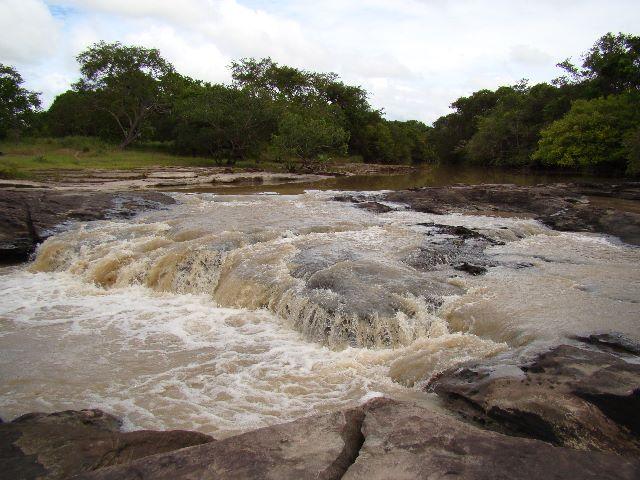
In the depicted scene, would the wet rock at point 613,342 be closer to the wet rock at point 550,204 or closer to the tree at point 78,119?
the wet rock at point 550,204

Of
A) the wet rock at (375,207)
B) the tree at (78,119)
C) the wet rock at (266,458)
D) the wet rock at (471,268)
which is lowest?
the wet rock at (471,268)

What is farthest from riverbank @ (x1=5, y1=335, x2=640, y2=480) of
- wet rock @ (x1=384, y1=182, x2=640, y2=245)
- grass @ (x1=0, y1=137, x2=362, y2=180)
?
grass @ (x1=0, y1=137, x2=362, y2=180)

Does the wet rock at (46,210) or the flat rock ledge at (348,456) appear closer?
the flat rock ledge at (348,456)

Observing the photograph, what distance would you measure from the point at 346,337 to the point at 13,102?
40.4m

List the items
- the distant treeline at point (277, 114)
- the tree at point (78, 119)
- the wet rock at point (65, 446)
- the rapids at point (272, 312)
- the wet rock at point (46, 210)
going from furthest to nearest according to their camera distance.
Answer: the tree at point (78, 119), the distant treeline at point (277, 114), the wet rock at point (46, 210), the rapids at point (272, 312), the wet rock at point (65, 446)

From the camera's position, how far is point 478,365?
5.60m

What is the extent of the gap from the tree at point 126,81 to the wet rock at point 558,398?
134 feet

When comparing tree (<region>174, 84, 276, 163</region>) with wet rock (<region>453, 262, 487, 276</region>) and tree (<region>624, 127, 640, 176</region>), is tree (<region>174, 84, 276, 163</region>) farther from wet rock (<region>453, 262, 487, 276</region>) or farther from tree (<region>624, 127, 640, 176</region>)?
wet rock (<region>453, 262, 487, 276</region>)

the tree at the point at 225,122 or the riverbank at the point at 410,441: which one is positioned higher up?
the tree at the point at 225,122

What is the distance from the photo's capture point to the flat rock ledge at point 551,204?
47.1ft

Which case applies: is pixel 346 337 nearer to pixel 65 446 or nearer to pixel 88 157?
pixel 65 446

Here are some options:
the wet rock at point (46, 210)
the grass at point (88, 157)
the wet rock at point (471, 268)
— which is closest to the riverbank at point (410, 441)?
the wet rock at point (471, 268)

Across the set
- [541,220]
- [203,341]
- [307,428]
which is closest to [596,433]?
[307,428]

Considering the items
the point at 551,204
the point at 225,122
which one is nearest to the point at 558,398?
the point at 551,204
